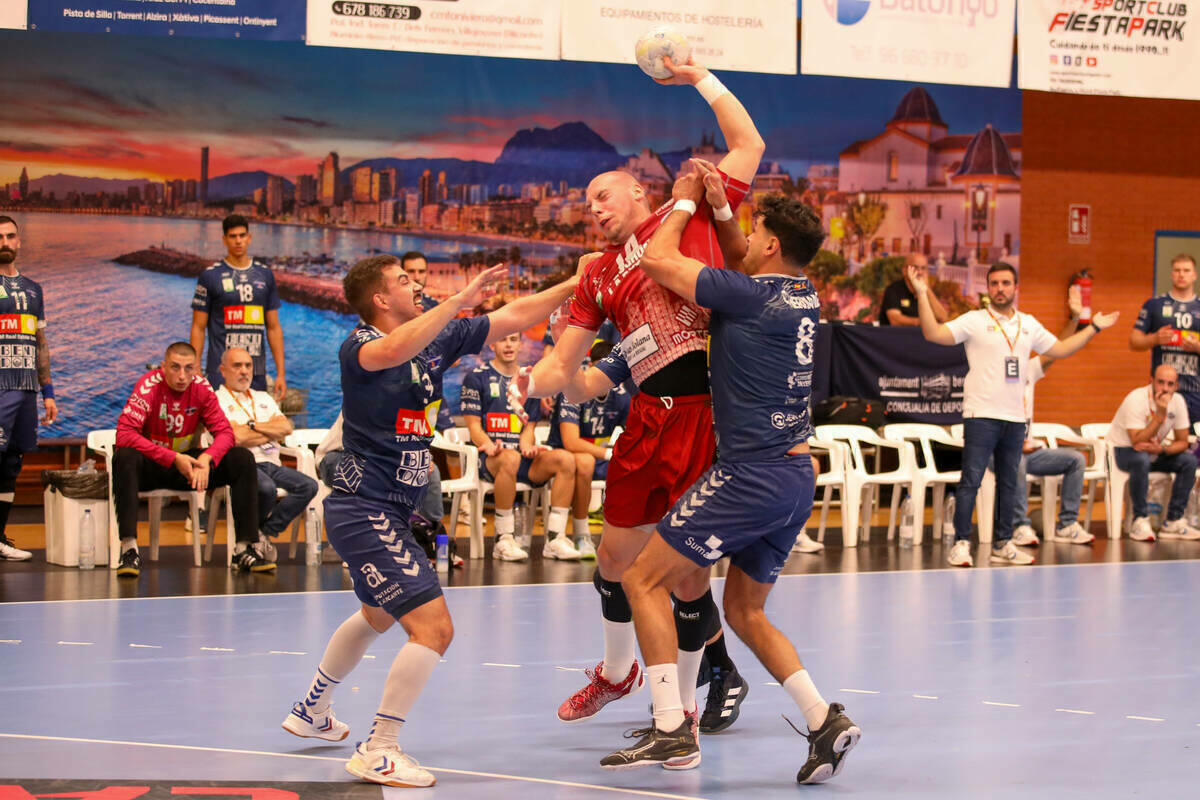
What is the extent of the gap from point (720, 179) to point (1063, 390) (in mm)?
11335

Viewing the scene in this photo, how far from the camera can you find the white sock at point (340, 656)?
417 cm

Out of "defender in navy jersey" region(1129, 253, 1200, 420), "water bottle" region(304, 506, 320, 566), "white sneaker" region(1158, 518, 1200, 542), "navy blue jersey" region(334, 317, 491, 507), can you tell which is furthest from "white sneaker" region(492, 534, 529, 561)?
"defender in navy jersey" region(1129, 253, 1200, 420)

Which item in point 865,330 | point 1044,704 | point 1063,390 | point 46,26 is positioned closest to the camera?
point 1044,704

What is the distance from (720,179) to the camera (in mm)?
4133

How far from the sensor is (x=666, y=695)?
3.96m

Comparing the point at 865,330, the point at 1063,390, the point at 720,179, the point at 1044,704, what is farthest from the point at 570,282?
the point at 1063,390

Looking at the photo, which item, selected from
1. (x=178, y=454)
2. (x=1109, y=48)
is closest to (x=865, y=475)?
(x=1109, y=48)

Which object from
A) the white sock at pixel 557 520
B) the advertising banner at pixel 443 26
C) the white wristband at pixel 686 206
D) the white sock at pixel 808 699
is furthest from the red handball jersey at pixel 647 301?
the advertising banner at pixel 443 26

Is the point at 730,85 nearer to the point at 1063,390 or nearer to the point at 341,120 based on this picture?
the point at 341,120

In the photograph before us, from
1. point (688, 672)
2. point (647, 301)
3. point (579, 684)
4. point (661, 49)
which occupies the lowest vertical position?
point (579, 684)

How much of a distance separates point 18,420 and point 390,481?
228 inches

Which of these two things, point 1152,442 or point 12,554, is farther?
point 1152,442

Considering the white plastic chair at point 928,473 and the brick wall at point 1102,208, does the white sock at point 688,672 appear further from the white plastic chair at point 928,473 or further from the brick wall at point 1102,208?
the brick wall at point 1102,208

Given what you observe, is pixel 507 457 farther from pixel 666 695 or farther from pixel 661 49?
pixel 666 695
